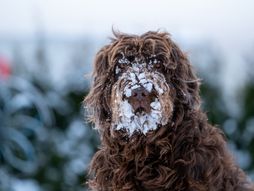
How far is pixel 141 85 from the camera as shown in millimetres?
5027

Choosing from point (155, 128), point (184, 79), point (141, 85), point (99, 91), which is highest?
point (99, 91)

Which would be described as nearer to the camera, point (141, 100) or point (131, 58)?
point (141, 100)

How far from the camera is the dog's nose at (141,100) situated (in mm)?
5012

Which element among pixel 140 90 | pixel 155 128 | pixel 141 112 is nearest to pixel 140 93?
pixel 140 90

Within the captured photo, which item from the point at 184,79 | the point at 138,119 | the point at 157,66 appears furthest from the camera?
the point at 184,79

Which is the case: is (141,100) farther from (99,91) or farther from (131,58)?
(99,91)

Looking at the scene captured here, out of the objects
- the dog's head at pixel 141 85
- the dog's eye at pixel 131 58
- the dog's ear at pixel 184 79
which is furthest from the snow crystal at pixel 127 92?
the dog's ear at pixel 184 79

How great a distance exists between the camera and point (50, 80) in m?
12.6

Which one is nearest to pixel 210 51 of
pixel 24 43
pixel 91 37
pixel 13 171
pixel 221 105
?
pixel 221 105

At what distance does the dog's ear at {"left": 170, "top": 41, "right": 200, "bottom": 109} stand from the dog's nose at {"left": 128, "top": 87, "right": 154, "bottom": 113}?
1.00 ft

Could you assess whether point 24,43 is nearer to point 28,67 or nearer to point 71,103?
point 28,67

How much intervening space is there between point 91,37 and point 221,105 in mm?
3212

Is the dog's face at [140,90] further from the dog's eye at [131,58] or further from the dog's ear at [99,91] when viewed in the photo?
the dog's ear at [99,91]

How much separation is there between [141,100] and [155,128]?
256mm
